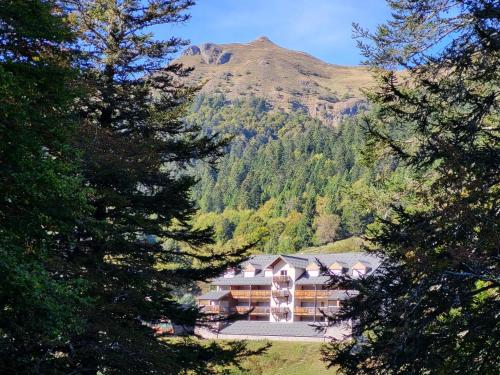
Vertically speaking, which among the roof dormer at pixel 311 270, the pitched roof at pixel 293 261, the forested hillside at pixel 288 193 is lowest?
the roof dormer at pixel 311 270

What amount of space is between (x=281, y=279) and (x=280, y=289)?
3.81ft

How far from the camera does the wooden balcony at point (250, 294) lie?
63594 millimetres

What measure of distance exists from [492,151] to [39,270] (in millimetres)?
5848

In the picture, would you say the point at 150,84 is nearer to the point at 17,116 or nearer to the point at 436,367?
the point at 17,116

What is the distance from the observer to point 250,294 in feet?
212

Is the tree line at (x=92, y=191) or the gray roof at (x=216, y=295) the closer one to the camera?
the tree line at (x=92, y=191)

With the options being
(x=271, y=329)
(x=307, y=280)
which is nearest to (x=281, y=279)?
(x=307, y=280)

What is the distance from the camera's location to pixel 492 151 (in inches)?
260

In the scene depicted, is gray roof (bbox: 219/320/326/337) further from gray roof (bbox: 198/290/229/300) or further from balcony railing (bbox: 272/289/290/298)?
gray roof (bbox: 198/290/229/300)

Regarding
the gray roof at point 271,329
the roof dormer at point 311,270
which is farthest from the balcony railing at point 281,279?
the gray roof at point 271,329

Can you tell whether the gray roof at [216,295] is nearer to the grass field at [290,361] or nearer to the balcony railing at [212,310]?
the balcony railing at [212,310]

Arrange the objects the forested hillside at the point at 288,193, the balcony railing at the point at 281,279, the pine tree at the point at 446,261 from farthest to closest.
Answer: the forested hillside at the point at 288,193
the balcony railing at the point at 281,279
the pine tree at the point at 446,261

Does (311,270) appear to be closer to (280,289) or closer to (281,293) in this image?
(280,289)

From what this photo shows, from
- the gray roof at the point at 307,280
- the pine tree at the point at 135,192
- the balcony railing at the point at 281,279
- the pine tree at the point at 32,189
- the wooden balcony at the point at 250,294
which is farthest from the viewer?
the wooden balcony at the point at 250,294
